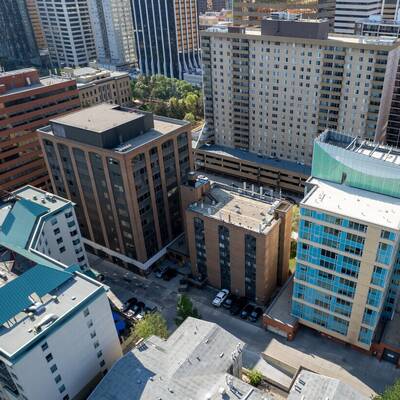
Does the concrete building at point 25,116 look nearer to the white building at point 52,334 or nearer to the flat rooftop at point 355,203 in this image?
the white building at point 52,334

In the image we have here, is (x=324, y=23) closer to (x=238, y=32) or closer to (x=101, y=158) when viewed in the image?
(x=238, y=32)

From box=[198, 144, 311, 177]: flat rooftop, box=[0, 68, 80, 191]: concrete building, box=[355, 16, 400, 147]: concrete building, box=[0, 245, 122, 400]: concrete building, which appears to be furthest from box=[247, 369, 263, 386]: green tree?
box=[355, 16, 400, 147]: concrete building

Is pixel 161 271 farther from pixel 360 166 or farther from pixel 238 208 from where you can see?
pixel 360 166

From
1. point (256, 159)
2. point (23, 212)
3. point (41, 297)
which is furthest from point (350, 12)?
point (41, 297)

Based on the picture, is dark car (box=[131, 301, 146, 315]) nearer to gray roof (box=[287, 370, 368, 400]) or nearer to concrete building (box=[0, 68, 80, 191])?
gray roof (box=[287, 370, 368, 400])

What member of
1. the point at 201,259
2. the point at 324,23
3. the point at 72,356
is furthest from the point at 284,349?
the point at 324,23

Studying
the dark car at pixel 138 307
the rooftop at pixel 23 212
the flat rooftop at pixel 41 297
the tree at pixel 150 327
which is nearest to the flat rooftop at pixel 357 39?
the rooftop at pixel 23 212
